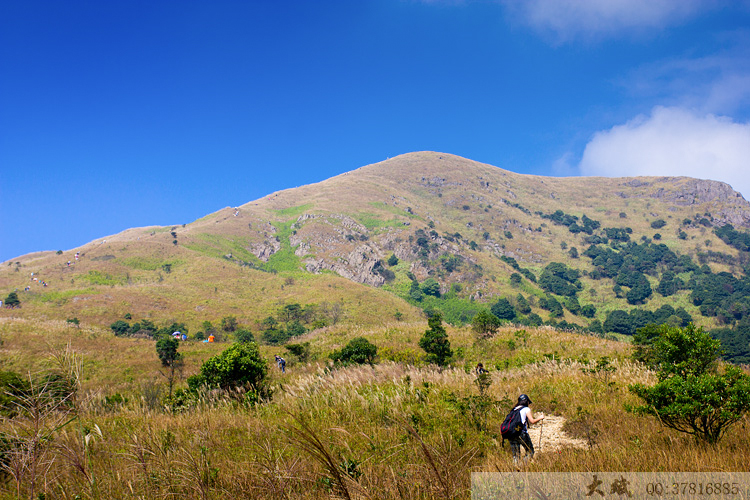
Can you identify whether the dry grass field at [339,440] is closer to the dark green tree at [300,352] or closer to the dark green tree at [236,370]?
the dark green tree at [236,370]

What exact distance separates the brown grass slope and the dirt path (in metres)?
50.3

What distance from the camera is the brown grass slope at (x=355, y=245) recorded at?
62.5 m

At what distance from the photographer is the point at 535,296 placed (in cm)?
9194

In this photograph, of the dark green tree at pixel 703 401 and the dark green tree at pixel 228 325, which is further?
the dark green tree at pixel 228 325

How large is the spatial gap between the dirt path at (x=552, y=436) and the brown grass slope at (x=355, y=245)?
50.3 metres

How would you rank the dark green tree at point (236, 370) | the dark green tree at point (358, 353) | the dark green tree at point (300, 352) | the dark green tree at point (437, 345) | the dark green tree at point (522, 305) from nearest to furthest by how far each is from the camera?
the dark green tree at point (236, 370) < the dark green tree at point (358, 353) < the dark green tree at point (437, 345) < the dark green tree at point (300, 352) < the dark green tree at point (522, 305)

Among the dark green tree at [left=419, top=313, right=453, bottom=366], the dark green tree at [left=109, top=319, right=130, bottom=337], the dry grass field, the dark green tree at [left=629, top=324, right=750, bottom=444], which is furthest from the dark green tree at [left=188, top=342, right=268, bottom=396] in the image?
the dark green tree at [left=109, top=319, right=130, bottom=337]

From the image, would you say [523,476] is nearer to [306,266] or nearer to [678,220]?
[306,266]

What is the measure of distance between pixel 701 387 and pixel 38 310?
65321 mm

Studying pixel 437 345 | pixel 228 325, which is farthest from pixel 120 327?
pixel 437 345

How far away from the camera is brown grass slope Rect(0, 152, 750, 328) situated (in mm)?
62469

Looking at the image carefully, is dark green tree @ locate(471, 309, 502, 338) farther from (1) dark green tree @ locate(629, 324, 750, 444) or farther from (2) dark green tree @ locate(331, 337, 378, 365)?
(1) dark green tree @ locate(629, 324, 750, 444)

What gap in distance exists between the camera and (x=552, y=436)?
6.43m

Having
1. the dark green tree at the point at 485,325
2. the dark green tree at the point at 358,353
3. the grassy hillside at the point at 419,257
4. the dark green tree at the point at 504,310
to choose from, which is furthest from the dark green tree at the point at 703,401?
the dark green tree at the point at 504,310
